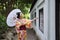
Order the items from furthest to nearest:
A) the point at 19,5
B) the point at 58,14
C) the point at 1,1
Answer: the point at 19,5 → the point at 1,1 → the point at 58,14

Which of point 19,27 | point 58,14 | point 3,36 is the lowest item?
point 3,36

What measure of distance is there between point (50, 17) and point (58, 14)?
1.96 ft

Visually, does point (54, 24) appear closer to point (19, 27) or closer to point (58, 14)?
point (58, 14)

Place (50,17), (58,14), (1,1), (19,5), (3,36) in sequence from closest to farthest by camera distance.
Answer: (58,14) → (50,17) → (3,36) → (1,1) → (19,5)

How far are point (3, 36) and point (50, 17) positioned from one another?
609 cm

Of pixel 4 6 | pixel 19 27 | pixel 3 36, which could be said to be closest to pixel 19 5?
pixel 4 6

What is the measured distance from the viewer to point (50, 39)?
267 inches

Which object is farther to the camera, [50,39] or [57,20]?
[50,39]

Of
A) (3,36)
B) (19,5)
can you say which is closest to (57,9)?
(3,36)

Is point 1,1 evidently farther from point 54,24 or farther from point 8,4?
point 54,24

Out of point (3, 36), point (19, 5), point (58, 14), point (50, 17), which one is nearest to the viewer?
point (58, 14)

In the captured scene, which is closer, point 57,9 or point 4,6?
point 57,9

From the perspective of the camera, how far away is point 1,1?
2162 centimetres

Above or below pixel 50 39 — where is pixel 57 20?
above
